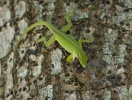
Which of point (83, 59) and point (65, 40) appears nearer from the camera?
point (83, 59)

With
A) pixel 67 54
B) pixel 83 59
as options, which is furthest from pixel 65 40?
pixel 83 59

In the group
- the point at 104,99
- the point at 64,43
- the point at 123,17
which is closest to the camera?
the point at 104,99

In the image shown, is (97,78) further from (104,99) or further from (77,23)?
(77,23)

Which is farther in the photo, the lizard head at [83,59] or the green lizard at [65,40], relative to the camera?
the green lizard at [65,40]

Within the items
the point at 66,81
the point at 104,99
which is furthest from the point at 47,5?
the point at 104,99

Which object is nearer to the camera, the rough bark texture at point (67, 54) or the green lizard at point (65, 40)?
the rough bark texture at point (67, 54)

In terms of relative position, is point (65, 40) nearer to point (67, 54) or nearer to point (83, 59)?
point (67, 54)

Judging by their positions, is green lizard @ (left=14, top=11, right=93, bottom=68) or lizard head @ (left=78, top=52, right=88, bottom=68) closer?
lizard head @ (left=78, top=52, right=88, bottom=68)

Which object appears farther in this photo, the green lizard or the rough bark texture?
the green lizard
